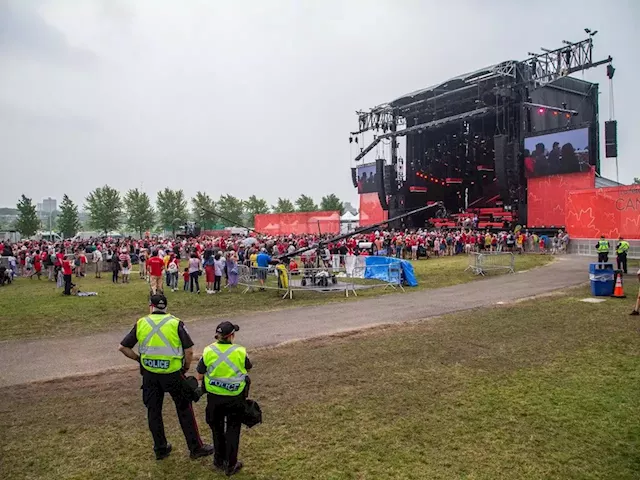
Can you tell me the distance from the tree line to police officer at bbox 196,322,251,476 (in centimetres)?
4571

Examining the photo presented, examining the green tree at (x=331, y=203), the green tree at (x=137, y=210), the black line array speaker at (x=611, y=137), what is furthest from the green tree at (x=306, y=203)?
the black line array speaker at (x=611, y=137)

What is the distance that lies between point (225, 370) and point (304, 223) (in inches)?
1694

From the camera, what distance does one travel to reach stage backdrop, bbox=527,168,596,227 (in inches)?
1388

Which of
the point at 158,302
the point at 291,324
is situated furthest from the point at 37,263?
the point at 158,302

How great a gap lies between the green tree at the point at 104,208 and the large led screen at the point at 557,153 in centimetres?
4796

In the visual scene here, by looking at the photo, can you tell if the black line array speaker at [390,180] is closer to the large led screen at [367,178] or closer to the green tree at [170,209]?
the large led screen at [367,178]

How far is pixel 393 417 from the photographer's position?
6164 mm

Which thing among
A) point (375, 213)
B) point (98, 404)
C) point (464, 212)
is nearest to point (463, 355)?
point (98, 404)

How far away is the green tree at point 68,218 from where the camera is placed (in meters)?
55.6

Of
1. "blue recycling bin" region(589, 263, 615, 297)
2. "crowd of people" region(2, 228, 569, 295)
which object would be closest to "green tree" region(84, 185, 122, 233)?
"crowd of people" region(2, 228, 569, 295)

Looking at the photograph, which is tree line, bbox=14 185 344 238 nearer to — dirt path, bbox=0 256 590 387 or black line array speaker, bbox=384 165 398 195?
black line array speaker, bbox=384 165 398 195

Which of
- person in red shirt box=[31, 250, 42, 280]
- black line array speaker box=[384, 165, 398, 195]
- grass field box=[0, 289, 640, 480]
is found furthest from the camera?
black line array speaker box=[384, 165, 398, 195]

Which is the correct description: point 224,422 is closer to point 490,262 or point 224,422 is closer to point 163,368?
point 163,368

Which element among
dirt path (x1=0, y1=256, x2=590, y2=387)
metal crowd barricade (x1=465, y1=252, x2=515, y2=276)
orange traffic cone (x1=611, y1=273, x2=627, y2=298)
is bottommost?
dirt path (x1=0, y1=256, x2=590, y2=387)
